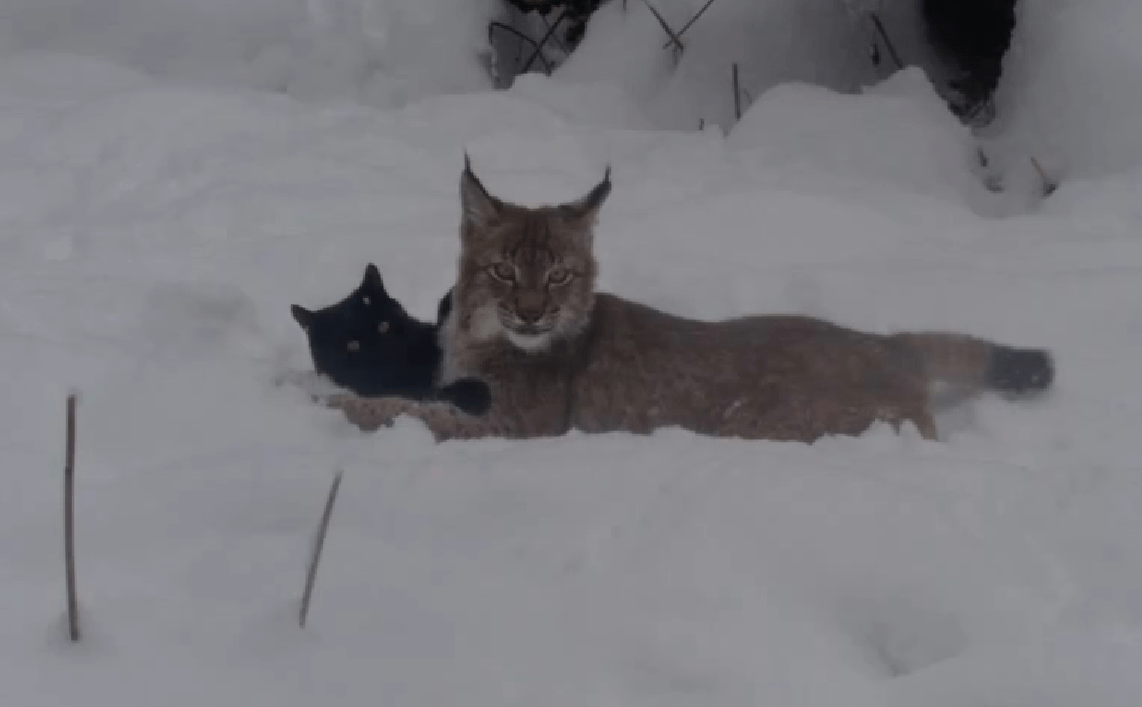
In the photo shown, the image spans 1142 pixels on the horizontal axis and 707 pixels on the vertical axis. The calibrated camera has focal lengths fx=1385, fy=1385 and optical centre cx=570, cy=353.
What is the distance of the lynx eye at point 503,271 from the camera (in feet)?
12.5

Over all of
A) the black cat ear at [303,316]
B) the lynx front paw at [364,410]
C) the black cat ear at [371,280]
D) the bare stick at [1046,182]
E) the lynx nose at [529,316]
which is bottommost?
the lynx front paw at [364,410]

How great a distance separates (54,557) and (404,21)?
5.56 metres

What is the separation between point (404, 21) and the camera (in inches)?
296

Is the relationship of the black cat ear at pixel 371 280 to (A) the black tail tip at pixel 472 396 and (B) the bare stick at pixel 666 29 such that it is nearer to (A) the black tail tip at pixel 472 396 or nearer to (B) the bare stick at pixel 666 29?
(A) the black tail tip at pixel 472 396

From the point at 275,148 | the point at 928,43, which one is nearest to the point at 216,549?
the point at 275,148

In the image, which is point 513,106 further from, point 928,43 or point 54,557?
point 54,557

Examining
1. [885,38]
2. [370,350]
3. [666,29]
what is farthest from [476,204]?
[885,38]

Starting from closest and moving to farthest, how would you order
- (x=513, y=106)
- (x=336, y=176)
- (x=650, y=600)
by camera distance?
(x=650, y=600) → (x=336, y=176) → (x=513, y=106)

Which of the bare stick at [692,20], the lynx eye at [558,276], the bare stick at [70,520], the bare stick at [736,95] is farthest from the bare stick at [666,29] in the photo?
the bare stick at [70,520]

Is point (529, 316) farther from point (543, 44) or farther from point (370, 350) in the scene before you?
point (543, 44)

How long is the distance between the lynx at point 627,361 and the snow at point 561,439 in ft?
0.61

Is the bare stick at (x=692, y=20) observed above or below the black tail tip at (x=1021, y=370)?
above

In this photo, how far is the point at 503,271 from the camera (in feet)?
12.6

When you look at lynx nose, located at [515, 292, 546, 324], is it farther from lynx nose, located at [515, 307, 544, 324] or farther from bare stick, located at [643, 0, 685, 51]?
bare stick, located at [643, 0, 685, 51]
